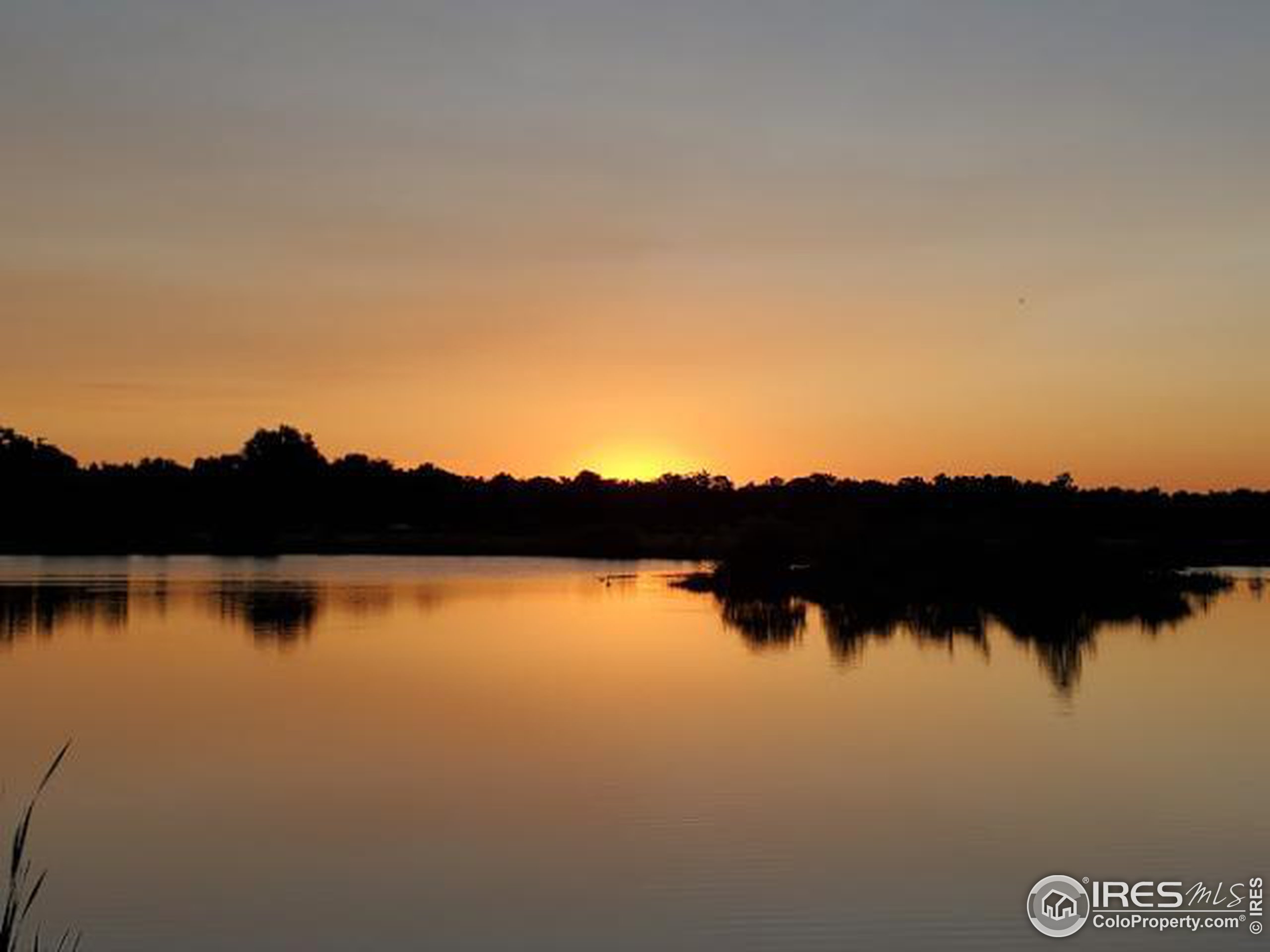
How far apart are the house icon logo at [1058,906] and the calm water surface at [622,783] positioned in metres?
0.15

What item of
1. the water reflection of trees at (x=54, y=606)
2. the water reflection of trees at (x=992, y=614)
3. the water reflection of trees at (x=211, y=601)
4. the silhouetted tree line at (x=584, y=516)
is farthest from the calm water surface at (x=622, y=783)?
the silhouetted tree line at (x=584, y=516)

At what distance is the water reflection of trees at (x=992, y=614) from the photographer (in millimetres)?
25359

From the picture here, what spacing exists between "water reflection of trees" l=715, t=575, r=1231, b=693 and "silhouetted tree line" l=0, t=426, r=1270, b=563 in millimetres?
1210

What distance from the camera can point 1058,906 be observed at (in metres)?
9.41

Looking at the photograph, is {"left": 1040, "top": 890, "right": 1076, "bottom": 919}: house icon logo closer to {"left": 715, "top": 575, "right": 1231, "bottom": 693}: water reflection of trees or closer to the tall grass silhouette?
the tall grass silhouette

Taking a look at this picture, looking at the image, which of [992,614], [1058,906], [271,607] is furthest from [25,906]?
[271,607]

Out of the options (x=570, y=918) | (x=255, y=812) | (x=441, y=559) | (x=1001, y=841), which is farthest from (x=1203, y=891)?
(x=441, y=559)

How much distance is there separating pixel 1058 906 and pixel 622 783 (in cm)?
501

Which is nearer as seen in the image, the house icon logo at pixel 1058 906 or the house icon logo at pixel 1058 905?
the house icon logo at pixel 1058 906

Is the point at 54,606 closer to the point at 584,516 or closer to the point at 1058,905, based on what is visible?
the point at 1058,905

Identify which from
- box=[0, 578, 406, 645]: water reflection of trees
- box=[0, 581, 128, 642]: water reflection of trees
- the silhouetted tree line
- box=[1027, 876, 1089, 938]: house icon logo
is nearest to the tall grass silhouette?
box=[1027, 876, 1089, 938]: house icon logo

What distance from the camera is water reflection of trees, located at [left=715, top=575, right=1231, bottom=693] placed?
25.4 m

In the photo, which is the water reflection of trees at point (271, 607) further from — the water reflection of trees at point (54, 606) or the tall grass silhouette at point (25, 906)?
the tall grass silhouette at point (25, 906)

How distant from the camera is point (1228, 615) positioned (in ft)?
106
